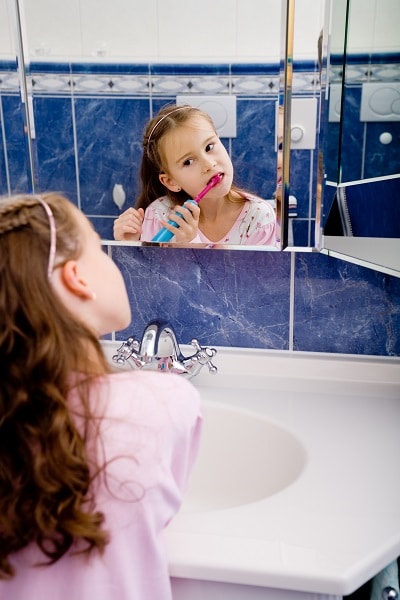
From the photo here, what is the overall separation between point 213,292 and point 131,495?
0.67 meters

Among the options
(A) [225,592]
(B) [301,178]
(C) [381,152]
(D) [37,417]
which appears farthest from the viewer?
(B) [301,178]

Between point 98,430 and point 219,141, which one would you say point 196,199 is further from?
point 98,430

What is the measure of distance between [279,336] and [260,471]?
0.29m

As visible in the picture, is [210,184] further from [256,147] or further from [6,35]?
[6,35]

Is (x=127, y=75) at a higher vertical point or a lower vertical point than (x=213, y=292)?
higher

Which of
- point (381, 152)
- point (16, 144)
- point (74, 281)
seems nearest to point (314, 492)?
point (74, 281)

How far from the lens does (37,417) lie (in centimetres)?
60

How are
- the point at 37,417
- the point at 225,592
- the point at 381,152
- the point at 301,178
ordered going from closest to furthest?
the point at 37,417 < the point at 225,592 < the point at 381,152 < the point at 301,178

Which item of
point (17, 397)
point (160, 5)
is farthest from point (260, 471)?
point (160, 5)

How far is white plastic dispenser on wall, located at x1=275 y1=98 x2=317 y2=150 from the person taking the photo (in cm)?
111

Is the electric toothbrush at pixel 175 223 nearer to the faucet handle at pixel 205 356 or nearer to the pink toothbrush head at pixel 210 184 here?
the pink toothbrush head at pixel 210 184

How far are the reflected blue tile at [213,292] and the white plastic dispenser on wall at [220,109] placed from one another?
0.76 ft

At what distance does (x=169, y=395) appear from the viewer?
654mm

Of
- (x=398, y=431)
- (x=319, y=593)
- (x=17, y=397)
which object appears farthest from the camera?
(x=398, y=431)
